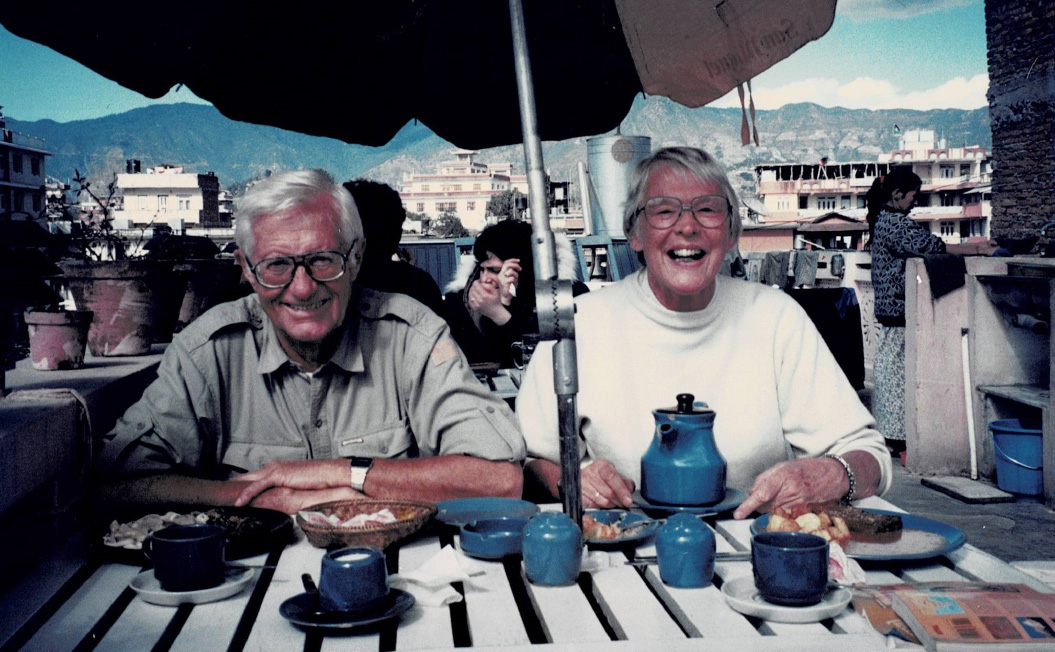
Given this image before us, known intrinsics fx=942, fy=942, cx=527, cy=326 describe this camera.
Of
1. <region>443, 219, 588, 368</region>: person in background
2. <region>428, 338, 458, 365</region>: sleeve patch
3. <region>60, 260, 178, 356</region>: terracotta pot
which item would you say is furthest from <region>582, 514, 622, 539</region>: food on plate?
<region>443, 219, 588, 368</region>: person in background

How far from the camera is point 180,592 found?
5.36ft

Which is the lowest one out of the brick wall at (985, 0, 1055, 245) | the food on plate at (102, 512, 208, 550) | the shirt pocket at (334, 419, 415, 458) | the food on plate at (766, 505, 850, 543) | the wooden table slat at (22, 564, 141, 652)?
the wooden table slat at (22, 564, 141, 652)

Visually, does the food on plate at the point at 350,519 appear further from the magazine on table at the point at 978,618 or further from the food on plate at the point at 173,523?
the magazine on table at the point at 978,618

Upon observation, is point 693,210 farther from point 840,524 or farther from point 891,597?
point 891,597

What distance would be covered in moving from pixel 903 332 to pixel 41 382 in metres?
5.78

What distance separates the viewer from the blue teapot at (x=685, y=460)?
2.13 m

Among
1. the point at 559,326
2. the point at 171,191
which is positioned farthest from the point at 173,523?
the point at 171,191

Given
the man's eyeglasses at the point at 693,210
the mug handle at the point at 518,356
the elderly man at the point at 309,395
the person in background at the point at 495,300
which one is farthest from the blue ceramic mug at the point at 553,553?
the person in background at the point at 495,300

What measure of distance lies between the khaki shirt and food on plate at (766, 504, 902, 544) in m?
0.83

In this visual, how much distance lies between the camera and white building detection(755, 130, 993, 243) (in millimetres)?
100562

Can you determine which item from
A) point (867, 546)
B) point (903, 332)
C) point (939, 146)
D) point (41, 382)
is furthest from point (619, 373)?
point (939, 146)

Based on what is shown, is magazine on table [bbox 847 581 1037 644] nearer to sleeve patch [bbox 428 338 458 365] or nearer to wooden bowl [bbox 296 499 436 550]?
wooden bowl [bbox 296 499 436 550]

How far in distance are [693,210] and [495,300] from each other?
9.81ft

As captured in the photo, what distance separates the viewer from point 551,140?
3.98m
